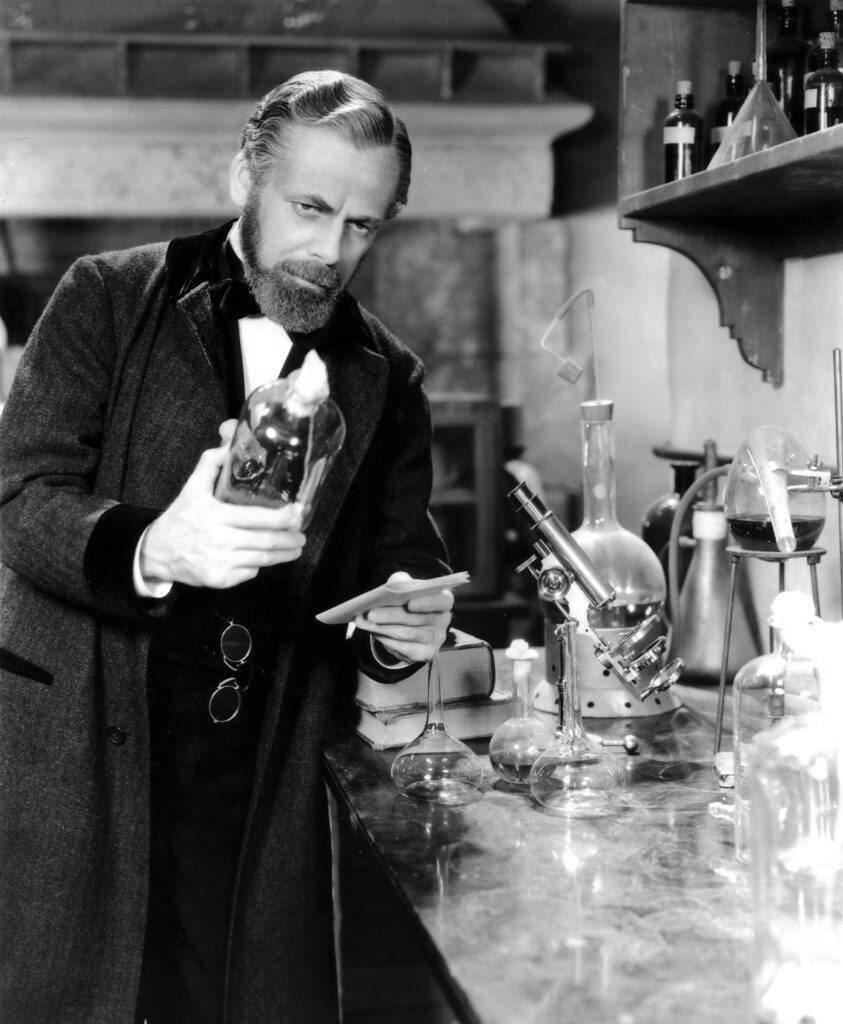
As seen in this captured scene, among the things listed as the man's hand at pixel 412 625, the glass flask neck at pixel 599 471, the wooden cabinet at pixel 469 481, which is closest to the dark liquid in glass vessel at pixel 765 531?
the glass flask neck at pixel 599 471

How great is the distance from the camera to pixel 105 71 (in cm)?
480

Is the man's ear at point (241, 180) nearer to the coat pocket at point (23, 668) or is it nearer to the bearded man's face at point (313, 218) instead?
the bearded man's face at point (313, 218)

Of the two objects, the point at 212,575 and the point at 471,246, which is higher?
the point at 471,246

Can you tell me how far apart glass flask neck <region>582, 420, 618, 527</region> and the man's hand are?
1.21 ft

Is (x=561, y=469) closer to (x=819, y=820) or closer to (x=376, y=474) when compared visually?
(x=376, y=474)

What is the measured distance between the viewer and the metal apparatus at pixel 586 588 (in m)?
1.47

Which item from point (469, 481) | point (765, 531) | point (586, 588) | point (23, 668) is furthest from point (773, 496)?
point (469, 481)

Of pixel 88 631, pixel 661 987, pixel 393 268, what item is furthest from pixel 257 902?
pixel 393 268

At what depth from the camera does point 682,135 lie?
1942 millimetres

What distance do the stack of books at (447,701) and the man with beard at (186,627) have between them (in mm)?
45

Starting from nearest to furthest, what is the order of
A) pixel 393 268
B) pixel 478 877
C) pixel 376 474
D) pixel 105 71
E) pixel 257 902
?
1. pixel 478 877
2. pixel 257 902
3. pixel 376 474
4. pixel 105 71
5. pixel 393 268

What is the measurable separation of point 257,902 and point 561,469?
335cm

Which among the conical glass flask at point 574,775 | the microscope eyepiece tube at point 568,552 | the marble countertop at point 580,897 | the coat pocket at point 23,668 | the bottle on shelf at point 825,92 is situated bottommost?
the marble countertop at point 580,897

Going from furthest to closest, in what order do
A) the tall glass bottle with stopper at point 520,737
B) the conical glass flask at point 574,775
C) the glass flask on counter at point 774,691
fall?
the tall glass bottle with stopper at point 520,737 < the conical glass flask at point 574,775 < the glass flask on counter at point 774,691
